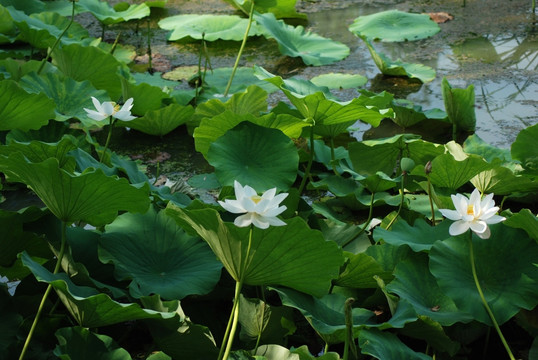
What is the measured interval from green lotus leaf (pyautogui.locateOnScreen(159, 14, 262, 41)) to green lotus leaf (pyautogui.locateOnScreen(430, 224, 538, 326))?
6.55 ft

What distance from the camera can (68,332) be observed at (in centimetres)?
121

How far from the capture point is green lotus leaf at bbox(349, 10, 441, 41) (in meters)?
3.24

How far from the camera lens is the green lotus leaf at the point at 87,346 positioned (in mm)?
1199

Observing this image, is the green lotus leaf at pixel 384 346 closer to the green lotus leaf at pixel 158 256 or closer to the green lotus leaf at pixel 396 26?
the green lotus leaf at pixel 158 256

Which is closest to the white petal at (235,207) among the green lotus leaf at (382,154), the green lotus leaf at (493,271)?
the green lotus leaf at (493,271)

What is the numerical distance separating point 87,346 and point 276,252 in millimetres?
345

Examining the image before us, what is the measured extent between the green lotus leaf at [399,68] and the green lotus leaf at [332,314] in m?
1.51

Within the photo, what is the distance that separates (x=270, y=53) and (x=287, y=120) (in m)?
1.38

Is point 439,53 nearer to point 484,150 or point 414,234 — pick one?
point 484,150

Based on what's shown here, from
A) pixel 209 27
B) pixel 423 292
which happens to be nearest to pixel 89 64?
pixel 209 27

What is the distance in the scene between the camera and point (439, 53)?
3.10m

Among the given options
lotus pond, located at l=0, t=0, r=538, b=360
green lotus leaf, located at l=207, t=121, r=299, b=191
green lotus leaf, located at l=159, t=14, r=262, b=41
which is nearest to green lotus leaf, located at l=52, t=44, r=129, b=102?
lotus pond, located at l=0, t=0, r=538, b=360

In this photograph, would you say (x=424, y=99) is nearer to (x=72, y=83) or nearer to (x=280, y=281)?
(x=72, y=83)

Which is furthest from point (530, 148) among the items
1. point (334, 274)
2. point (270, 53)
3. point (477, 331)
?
point (270, 53)
